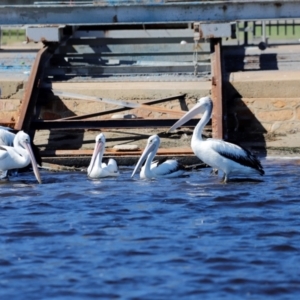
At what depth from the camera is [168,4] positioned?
588 inches

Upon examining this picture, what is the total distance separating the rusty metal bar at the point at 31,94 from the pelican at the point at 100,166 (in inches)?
50.3

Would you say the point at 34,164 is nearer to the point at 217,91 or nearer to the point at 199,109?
the point at 199,109

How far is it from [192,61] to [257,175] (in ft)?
14.7

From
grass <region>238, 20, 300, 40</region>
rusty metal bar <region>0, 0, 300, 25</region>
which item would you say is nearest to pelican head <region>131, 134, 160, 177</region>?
rusty metal bar <region>0, 0, 300, 25</region>

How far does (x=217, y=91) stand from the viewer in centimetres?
1295

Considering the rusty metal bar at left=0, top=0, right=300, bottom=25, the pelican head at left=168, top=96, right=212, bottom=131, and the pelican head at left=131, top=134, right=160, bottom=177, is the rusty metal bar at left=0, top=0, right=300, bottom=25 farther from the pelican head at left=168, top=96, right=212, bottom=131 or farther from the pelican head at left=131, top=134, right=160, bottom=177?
the pelican head at left=131, top=134, right=160, bottom=177

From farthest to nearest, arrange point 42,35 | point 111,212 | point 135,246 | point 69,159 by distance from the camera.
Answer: point 42,35 → point 69,159 → point 111,212 → point 135,246

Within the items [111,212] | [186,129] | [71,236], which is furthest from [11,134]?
[71,236]

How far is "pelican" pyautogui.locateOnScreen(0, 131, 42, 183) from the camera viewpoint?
11484 mm

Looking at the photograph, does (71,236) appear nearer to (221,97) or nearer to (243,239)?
(243,239)

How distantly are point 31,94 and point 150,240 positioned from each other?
18.7 ft

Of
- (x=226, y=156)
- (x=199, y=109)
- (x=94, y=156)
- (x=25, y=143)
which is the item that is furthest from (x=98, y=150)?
(x=226, y=156)

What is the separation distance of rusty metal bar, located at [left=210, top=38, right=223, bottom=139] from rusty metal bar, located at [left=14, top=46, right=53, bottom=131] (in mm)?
2393

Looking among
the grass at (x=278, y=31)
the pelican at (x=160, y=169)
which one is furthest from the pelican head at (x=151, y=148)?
the grass at (x=278, y=31)
